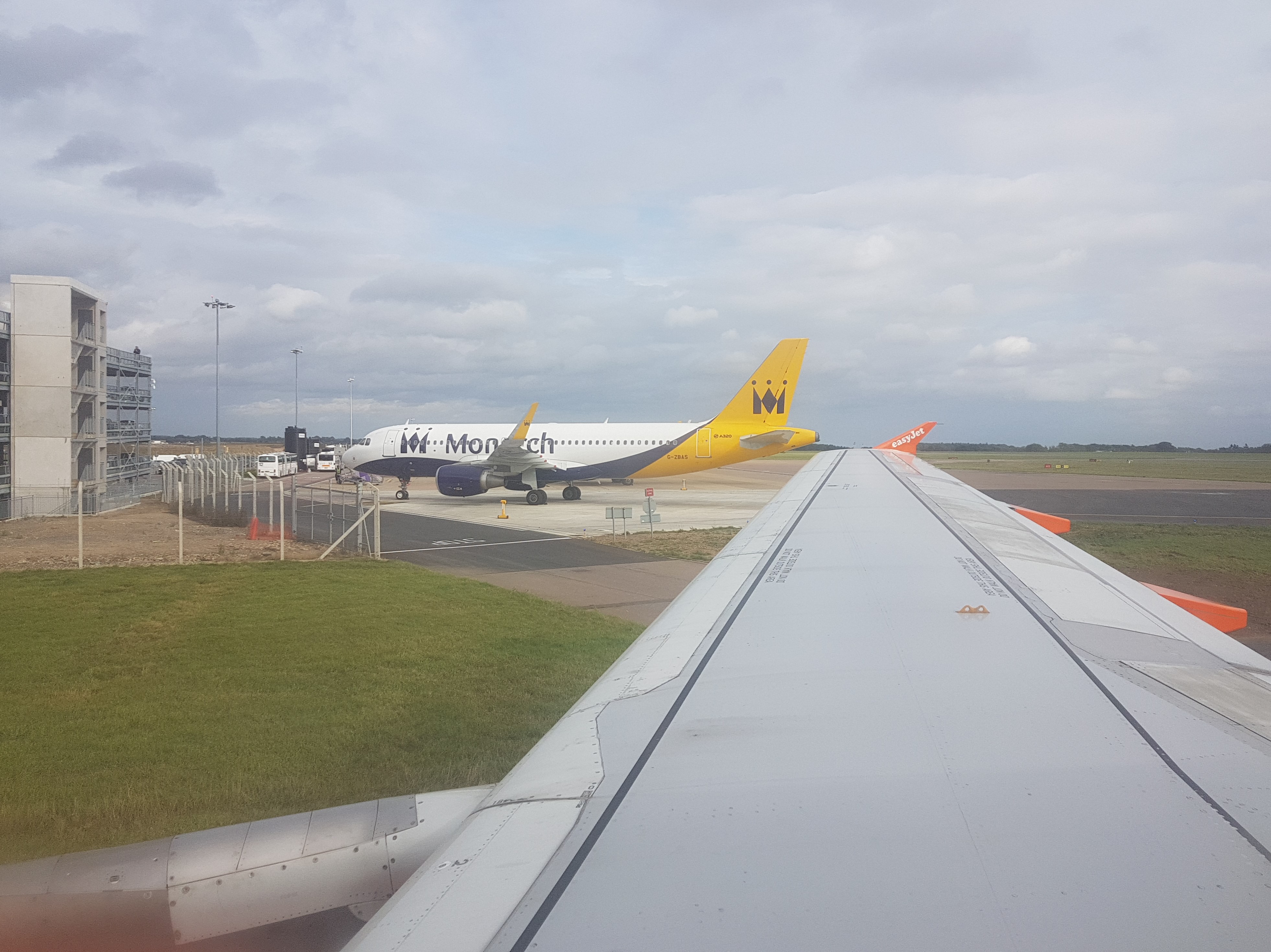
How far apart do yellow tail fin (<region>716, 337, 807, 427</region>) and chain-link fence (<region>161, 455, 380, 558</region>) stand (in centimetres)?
1500

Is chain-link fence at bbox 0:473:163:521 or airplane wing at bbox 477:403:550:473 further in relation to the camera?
airplane wing at bbox 477:403:550:473

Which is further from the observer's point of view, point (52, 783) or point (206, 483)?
point (206, 483)

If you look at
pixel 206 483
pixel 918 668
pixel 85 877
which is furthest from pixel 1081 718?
pixel 206 483

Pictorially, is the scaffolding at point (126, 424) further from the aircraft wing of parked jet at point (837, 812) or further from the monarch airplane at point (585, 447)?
the aircraft wing of parked jet at point (837, 812)

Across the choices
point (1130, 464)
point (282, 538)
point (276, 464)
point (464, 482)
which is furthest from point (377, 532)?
point (1130, 464)

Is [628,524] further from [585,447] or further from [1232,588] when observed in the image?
[1232,588]

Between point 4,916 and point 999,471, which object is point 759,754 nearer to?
point 4,916

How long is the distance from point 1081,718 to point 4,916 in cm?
441

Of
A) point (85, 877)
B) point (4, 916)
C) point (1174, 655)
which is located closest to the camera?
point (1174, 655)

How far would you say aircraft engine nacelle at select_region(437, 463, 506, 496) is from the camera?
33312 mm

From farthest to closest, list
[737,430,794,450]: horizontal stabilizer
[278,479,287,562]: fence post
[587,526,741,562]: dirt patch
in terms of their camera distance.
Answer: [737,430,794,450]: horizontal stabilizer → [587,526,741,562]: dirt patch → [278,479,287,562]: fence post

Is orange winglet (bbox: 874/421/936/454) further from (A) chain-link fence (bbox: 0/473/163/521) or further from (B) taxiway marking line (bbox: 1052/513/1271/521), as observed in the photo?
(A) chain-link fence (bbox: 0/473/163/521)

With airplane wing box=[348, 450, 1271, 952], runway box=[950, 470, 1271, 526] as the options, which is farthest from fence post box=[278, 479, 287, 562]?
runway box=[950, 470, 1271, 526]

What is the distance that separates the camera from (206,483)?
37344mm
